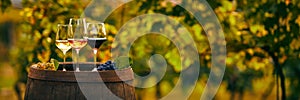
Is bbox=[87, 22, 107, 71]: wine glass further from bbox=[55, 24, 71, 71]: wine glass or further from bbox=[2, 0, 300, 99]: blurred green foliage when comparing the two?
bbox=[2, 0, 300, 99]: blurred green foliage

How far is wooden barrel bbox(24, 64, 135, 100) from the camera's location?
374 cm

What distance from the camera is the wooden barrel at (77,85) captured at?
3.74 m

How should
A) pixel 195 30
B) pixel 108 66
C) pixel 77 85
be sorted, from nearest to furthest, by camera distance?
pixel 77 85
pixel 108 66
pixel 195 30

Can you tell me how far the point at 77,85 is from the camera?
3.74 metres

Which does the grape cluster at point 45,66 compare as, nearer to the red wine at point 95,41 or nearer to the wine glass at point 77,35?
the wine glass at point 77,35

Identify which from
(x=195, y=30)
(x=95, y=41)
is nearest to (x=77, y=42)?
(x=95, y=41)

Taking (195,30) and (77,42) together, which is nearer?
(77,42)

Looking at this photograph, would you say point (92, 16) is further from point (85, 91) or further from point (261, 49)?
point (85, 91)

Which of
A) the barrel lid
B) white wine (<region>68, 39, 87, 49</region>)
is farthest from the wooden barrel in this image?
white wine (<region>68, 39, 87, 49</region>)

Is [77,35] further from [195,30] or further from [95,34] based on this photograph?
[195,30]

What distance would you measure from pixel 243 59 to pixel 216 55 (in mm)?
314

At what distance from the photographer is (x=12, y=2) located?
6.12 meters

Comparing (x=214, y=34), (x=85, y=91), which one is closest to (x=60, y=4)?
(x=214, y=34)

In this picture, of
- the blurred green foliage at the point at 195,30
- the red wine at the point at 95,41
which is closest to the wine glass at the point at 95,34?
the red wine at the point at 95,41
